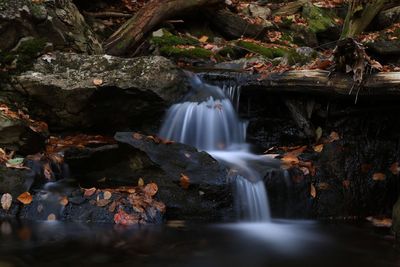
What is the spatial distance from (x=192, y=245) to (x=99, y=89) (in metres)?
3.03

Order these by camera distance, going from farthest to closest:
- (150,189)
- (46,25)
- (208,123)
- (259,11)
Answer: (259,11), (46,25), (208,123), (150,189)

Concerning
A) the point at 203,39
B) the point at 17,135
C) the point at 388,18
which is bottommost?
the point at 17,135

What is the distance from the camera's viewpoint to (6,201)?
4.99m

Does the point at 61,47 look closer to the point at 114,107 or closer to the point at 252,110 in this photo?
the point at 114,107

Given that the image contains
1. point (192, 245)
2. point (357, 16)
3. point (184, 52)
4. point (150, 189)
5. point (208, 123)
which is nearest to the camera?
point (192, 245)

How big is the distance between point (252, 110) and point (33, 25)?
3513 mm

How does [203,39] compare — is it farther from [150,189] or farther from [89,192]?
[89,192]

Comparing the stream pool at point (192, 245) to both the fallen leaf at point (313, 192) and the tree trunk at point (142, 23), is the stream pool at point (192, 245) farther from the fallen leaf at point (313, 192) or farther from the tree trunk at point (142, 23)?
the tree trunk at point (142, 23)

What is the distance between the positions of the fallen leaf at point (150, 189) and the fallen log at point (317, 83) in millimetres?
2356

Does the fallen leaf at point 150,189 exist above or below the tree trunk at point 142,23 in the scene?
below

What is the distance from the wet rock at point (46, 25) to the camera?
6.62 m

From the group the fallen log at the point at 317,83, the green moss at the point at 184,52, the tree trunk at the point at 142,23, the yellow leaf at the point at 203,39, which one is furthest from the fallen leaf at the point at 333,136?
the yellow leaf at the point at 203,39

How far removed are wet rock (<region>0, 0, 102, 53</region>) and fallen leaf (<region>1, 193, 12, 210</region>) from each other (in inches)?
99.9

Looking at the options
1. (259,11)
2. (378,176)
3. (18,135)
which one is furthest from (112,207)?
(259,11)
